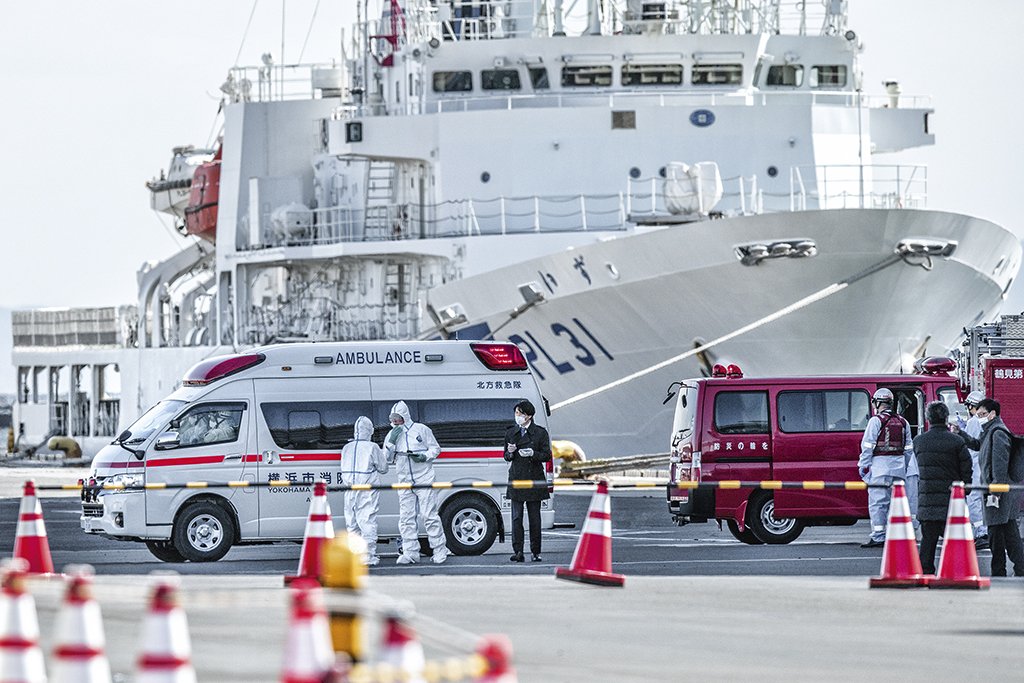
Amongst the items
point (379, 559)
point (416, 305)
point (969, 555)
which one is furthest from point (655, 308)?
point (969, 555)

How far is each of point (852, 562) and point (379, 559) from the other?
4187mm

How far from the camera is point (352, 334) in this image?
3997 cm

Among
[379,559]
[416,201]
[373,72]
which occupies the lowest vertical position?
[379,559]

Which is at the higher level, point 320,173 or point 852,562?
point 320,173

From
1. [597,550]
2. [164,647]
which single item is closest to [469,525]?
[597,550]

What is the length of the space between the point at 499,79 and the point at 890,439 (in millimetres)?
19190

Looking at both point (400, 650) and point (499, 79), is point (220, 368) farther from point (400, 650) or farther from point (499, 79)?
point (499, 79)

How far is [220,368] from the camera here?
64.4 feet

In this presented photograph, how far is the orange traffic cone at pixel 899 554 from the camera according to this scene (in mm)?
15172

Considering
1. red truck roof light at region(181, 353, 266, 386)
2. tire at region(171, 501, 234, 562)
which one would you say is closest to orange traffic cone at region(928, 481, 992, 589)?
tire at region(171, 501, 234, 562)

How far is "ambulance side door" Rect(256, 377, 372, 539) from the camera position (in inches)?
769

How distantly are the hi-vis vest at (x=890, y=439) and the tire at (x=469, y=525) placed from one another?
3.50 metres

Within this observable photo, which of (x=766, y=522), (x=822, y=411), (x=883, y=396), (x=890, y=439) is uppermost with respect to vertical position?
(x=883, y=396)

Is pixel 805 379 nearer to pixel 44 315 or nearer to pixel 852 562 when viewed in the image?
pixel 852 562
